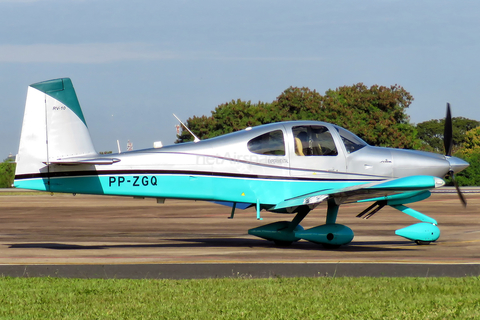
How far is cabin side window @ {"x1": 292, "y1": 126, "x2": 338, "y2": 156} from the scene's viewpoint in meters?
13.2

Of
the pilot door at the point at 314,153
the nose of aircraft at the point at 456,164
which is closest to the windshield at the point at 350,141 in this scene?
the pilot door at the point at 314,153

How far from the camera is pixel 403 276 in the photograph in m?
9.20

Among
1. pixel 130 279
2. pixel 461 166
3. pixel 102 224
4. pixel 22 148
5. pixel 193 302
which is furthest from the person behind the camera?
pixel 102 224

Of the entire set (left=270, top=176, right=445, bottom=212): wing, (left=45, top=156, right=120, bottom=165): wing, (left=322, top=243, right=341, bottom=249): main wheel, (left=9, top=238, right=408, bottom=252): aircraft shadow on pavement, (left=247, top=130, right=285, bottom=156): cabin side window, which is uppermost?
(left=247, top=130, right=285, bottom=156): cabin side window

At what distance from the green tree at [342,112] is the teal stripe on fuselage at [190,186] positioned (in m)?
50.7

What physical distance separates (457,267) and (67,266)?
7.05 m

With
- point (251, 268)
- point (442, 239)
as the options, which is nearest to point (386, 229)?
point (442, 239)

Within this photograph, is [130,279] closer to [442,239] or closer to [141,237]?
[141,237]

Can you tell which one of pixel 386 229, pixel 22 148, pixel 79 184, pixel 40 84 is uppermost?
pixel 40 84

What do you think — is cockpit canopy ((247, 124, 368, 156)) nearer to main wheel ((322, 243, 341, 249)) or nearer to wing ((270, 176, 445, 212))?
wing ((270, 176, 445, 212))

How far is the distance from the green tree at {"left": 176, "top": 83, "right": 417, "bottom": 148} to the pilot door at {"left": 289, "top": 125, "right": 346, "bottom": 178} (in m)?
50.3

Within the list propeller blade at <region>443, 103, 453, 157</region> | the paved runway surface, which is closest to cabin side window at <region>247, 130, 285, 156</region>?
the paved runway surface

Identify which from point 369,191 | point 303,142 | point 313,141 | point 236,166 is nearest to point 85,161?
point 236,166

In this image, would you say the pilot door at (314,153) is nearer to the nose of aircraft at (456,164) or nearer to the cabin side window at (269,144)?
the cabin side window at (269,144)
